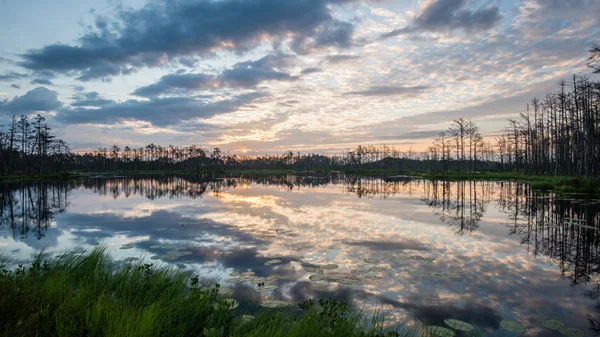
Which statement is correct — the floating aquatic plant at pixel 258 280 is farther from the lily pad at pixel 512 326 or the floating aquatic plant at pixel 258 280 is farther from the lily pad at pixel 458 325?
the lily pad at pixel 512 326

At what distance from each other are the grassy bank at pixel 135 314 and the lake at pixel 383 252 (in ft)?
5.28

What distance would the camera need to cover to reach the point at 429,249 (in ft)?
38.7

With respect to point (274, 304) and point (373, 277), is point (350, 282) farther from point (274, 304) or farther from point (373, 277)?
point (274, 304)

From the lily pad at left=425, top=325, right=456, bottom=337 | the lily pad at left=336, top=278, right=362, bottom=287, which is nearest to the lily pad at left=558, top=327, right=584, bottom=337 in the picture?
the lily pad at left=425, top=325, right=456, bottom=337

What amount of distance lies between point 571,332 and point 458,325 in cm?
199

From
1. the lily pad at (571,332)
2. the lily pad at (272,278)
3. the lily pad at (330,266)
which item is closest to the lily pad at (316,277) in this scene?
the lily pad at (330,266)

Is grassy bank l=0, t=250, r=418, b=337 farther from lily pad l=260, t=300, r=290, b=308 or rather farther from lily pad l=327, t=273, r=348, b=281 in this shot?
lily pad l=327, t=273, r=348, b=281

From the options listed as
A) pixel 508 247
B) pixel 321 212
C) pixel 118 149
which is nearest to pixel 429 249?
pixel 508 247

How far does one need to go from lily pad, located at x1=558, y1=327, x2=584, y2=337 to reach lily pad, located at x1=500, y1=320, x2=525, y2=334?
25.5 inches

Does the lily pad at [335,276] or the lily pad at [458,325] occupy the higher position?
the lily pad at [335,276]

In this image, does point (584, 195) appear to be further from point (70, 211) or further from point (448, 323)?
point (70, 211)

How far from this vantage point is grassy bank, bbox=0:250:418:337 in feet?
13.5

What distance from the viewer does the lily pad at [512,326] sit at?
5.92 meters

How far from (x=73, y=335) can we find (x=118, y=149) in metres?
171
